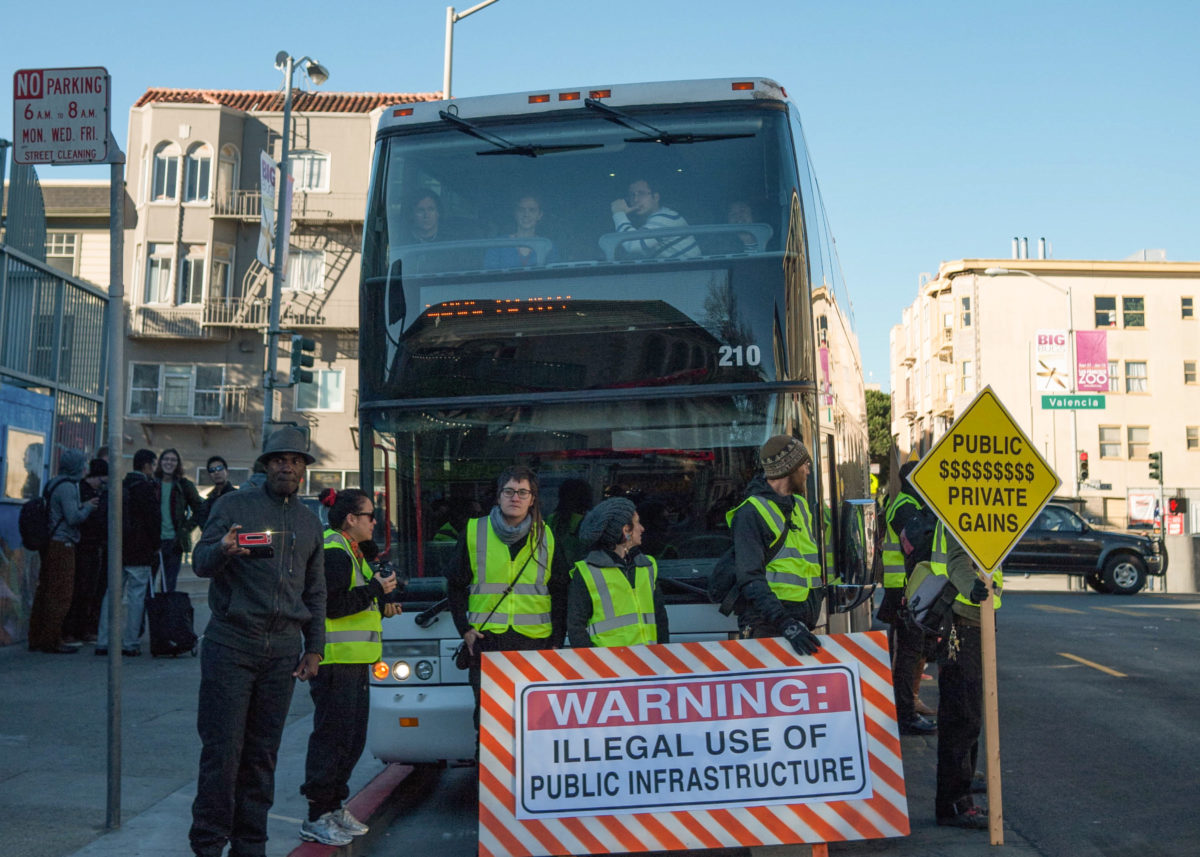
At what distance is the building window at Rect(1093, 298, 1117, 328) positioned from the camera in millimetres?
56594

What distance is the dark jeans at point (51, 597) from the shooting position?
12.7 metres

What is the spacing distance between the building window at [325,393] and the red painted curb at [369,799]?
3273 centimetres

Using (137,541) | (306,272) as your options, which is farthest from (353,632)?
(306,272)

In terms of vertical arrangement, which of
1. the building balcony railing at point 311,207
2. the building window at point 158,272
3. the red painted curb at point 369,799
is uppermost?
the building balcony railing at point 311,207

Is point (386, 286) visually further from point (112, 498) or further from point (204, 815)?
point (204, 815)

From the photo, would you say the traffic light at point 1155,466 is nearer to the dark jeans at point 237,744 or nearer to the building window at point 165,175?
the building window at point 165,175

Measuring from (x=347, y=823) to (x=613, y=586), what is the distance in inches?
69.8

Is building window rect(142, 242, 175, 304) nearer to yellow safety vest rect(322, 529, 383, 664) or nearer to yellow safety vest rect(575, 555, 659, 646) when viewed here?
yellow safety vest rect(322, 529, 383, 664)

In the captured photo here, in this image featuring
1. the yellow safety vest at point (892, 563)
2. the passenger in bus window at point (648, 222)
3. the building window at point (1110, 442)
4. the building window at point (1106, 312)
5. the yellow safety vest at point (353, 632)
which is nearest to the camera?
the yellow safety vest at point (353, 632)

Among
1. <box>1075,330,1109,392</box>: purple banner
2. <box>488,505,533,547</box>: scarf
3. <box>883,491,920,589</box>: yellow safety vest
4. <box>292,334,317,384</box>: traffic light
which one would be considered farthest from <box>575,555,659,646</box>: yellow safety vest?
<box>1075,330,1109,392</box>: purple banner

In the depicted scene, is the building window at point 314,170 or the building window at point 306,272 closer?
the building window at point 314,170

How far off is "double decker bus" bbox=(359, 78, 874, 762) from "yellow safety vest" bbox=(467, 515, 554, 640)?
73 centimetres

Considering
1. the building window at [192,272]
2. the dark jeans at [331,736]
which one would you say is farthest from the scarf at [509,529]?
the building window at [192,272]

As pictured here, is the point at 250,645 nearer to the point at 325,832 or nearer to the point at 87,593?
the point at 325,832
